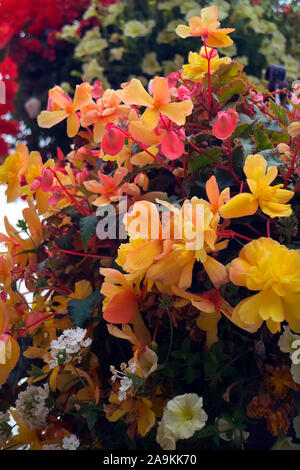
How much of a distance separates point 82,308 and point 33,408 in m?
0.13

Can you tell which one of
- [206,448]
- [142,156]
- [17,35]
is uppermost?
[142,156]

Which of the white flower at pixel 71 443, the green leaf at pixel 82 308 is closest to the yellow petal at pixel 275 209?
the green leaf at pixel 82 308

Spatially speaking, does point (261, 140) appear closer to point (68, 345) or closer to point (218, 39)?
point (218, 39)

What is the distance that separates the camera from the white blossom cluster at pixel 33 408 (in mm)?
560

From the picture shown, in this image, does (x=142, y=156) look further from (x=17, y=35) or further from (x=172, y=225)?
(x=17, y=35)

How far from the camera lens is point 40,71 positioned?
5.09 ft

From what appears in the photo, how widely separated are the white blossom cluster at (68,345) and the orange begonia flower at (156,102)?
22cm

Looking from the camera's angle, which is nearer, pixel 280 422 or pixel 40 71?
pixel 280 422

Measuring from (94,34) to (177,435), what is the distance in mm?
1290

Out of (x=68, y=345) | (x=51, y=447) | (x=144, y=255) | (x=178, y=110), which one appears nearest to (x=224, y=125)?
(x=178, y=110)

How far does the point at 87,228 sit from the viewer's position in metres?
0.56

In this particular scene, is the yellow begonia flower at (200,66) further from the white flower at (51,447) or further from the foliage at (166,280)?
the white flower at (51,447)

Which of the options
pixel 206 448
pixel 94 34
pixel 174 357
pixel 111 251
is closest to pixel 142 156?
pixel 111 251
